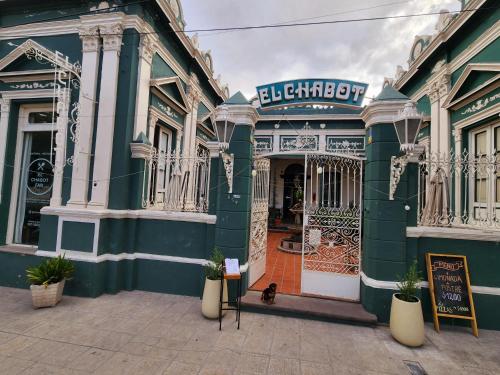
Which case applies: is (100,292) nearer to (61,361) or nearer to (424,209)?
(61,361)

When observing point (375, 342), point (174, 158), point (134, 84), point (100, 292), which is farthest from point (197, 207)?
point (375, 342)

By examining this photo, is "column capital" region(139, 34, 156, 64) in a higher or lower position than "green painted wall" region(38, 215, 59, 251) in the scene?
higher

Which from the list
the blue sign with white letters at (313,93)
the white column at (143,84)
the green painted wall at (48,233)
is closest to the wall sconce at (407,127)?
the blue sign with white letters at (313,93)

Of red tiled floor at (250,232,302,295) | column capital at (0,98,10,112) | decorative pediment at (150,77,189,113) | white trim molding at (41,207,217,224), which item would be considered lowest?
red tiled floor at (250,232,302,295)

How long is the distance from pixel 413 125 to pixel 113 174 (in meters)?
5.09

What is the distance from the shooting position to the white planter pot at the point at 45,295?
13.0 feet

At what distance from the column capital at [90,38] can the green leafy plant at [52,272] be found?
3.99m

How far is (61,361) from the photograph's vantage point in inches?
110

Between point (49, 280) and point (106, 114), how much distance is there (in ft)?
9.99

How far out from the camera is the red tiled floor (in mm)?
4902

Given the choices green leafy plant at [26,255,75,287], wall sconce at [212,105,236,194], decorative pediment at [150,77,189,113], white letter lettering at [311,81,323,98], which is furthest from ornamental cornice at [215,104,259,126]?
green leafy plant at [26,255,75,287]

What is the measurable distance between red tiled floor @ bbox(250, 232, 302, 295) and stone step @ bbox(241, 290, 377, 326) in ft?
1.38

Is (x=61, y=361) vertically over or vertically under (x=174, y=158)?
under

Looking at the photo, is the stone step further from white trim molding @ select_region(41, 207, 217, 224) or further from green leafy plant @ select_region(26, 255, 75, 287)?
green leafy plant @ select_region(26, 255, 75, 287)
